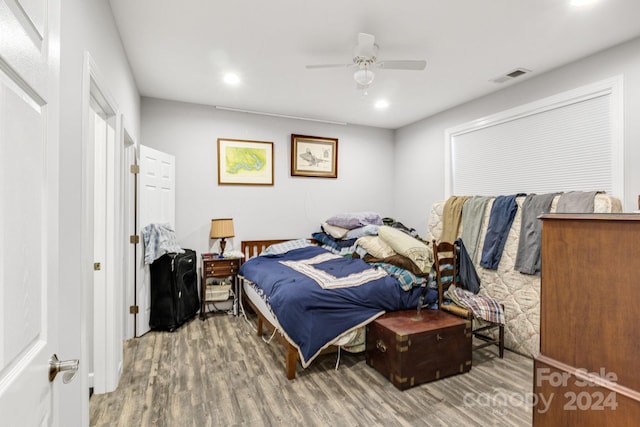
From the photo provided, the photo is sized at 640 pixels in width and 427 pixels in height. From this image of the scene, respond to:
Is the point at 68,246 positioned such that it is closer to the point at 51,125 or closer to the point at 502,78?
the point at 51,125

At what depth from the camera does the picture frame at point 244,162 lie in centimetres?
449

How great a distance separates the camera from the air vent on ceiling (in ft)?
10.6

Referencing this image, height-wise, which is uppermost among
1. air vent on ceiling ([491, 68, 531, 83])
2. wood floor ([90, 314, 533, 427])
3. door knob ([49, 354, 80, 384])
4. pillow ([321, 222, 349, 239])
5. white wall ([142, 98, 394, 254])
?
air vent on ceiling ([491, 68, 531, 83])

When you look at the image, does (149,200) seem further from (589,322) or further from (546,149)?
(546,149)

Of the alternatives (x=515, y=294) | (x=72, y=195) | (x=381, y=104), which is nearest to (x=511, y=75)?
(x=381, y=104)

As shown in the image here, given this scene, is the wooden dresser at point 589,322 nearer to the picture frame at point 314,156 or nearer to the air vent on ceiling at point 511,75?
the air vent on ceiling at point 511,75

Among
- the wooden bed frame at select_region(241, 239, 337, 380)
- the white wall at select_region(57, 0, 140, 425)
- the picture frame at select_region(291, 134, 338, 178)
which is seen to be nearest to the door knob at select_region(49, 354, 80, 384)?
the white wall at select_region(57, 0, 140, 425)

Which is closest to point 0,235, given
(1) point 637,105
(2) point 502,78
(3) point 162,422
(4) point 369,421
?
(3) point 162,422

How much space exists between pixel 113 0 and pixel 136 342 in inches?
119

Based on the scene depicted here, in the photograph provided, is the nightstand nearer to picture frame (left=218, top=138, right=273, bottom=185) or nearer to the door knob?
picture frame (left=218, top=138, right=273, bottom=185)

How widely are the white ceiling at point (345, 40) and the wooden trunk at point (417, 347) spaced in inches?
92.3

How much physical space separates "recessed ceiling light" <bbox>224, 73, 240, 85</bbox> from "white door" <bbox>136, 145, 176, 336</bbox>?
1127mm

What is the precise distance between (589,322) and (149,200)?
3.69m

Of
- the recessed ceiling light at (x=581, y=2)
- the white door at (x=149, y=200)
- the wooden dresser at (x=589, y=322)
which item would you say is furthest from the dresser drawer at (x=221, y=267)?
the recessed ceiling light at (x=581, y=2)
